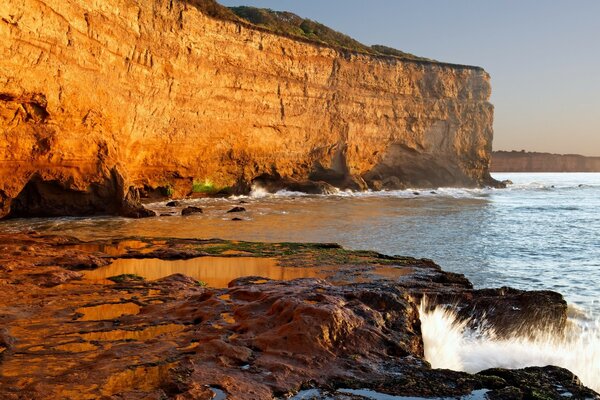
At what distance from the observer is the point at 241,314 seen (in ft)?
18.6

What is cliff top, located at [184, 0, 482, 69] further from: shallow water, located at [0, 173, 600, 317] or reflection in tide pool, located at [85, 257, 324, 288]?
reflection in tide pool, located at [85, 257, 324, 288]

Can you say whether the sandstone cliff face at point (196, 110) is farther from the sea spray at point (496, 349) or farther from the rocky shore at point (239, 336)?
the sea spray at point (496, 349)

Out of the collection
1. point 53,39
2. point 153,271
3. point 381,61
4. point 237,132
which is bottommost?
point 153,271

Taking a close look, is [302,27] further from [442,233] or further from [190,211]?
[442,233]

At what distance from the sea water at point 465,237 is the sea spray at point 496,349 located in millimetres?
17

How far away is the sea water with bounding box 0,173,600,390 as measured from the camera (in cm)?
641

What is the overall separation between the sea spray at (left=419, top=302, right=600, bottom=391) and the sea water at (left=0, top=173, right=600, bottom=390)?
17 millimetres

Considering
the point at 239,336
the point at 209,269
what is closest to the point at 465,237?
the point at 209,269

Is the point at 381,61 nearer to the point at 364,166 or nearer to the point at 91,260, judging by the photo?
the point at 364,166

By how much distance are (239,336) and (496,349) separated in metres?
2.91

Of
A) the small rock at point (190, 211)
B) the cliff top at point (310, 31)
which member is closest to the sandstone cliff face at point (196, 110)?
the cliff top at point (310, 31)

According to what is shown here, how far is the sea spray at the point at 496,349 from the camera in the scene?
18.3ft

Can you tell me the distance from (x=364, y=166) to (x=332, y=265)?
34.5m

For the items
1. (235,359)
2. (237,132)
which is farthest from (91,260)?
(237,132)
